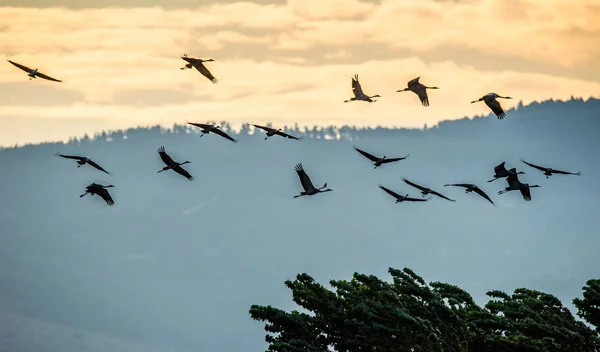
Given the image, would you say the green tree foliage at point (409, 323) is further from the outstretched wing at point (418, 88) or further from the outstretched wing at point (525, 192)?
the outstretched wing at point (418, 88)

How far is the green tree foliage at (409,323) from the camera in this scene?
35.7m

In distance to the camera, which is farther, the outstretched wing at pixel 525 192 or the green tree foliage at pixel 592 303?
the outstretched wing at pixel 525 192

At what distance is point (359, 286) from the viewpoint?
4206 cm

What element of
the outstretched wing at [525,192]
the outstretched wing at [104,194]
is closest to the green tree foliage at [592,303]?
the outstretched wing at [525,192]

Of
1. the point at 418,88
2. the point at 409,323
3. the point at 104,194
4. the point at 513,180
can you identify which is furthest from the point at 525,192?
the point at 104,194

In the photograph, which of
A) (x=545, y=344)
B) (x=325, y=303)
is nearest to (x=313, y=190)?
(x=325, y=303)

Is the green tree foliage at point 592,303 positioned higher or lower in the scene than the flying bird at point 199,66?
lower

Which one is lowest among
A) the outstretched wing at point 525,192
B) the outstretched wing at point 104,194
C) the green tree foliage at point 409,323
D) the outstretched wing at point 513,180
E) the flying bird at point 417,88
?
the green tree foliage at point 409,323

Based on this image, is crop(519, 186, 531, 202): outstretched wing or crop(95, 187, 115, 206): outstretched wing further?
crop(95, 187, 115, 206): outstretched wing

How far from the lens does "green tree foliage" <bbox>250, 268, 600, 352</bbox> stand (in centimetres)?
3569

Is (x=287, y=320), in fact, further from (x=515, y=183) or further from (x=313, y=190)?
(x=515, y=183)

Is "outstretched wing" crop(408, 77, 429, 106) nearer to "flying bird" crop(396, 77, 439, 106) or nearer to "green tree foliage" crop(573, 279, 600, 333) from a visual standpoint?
"flying bird" crop(396, 77, 439, 106)

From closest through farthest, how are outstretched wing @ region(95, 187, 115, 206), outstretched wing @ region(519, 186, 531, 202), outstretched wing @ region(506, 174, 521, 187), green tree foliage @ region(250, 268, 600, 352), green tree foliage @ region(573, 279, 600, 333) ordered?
green tree foliage @ region(250, 268, 600, 352) → green tree foliage @ region(573, 279, 600, 333) → outstretched wing @ region(506, 174, 521, 187) → outstretched wing @ region(519, 186, 531, 202) → outstretched wing @ region(95, 187, 115, 206)

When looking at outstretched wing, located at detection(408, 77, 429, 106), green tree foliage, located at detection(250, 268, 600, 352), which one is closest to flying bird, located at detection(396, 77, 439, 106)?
outstretched wing, located at detection(408, 77, 429, 106)
